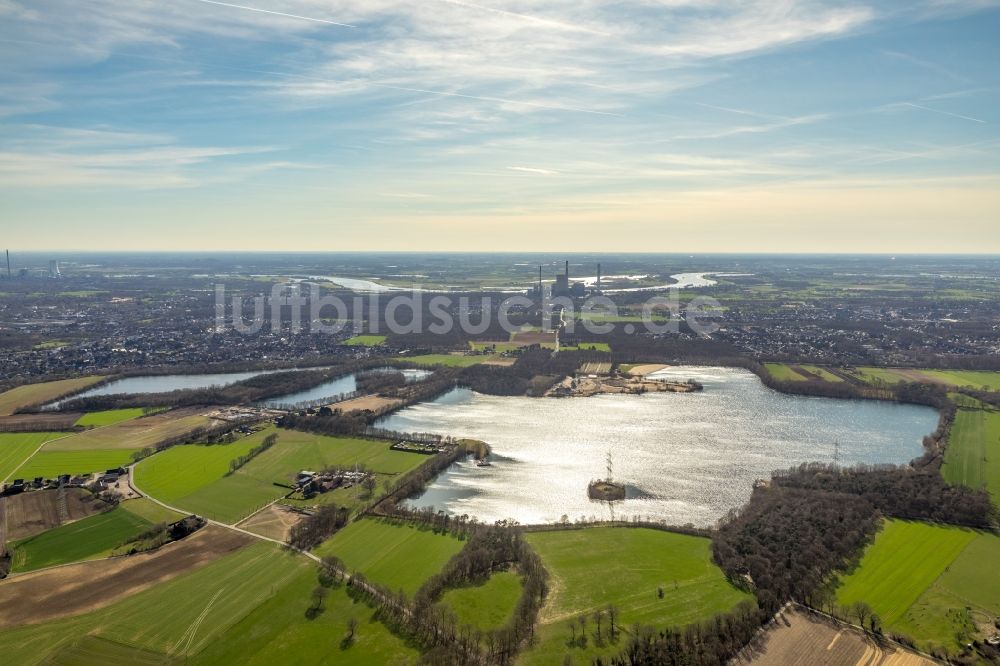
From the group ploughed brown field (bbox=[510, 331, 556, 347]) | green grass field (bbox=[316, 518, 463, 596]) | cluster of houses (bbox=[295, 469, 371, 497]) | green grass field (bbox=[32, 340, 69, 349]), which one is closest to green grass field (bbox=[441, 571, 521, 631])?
green grass field (bbox=[316, 518, 463, 596])

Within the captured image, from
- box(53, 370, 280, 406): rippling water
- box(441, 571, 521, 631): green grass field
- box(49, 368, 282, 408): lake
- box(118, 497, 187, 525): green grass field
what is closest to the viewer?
box(441, 571, 521, 631): green grass field

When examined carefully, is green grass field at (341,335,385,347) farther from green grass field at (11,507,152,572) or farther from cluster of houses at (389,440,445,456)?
green grass field at (11,507,152,572)

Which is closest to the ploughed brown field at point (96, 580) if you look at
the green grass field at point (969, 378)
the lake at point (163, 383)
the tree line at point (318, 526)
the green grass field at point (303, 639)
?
the tree line at point (318, 526)

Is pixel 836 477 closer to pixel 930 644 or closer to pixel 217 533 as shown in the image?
pixel 930 644

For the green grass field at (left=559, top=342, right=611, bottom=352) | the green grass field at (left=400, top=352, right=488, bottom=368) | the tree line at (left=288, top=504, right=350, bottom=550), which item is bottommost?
the tree line at (left=288, top=504, right=350, bottom=550)

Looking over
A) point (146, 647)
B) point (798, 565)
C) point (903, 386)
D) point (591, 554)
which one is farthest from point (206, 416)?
point (903, 386)

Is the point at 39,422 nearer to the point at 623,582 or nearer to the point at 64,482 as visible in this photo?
the point at 64,482

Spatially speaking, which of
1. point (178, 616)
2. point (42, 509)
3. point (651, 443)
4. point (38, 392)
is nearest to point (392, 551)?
point (178, 616)
